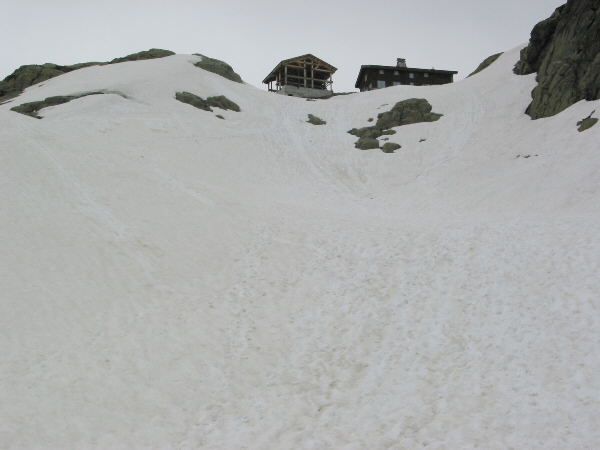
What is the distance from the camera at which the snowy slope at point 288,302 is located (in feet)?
25.0

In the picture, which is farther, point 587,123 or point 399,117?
point 399,117

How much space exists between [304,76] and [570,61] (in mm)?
44810

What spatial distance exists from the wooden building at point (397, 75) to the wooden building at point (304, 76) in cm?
603

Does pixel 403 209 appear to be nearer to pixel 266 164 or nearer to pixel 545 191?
pixel 545 191

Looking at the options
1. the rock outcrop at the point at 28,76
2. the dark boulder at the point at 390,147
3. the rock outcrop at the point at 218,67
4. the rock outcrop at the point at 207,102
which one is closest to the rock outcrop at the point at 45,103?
the rock outcrop at the point at 207,102

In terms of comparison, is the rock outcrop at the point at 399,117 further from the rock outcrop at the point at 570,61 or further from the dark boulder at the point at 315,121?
the rock outcrop at the point at 570,61

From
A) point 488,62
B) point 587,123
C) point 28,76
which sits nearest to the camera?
point 587,123

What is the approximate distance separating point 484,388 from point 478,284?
4640 mm

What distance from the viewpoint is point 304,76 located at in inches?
2667

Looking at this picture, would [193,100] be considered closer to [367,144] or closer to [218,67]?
[218,67]

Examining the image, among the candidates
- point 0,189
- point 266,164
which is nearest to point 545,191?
point 266,164

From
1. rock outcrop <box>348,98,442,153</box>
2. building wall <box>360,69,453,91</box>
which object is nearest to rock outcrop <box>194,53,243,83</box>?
rock outcrop <box>348,98,442,153</box>

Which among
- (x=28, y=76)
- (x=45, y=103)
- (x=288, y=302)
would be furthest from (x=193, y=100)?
(x=288, y=302)

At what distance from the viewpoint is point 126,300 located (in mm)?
11711
